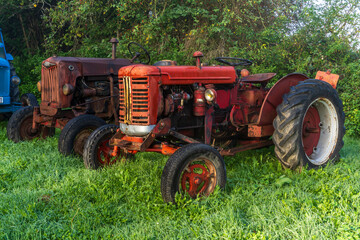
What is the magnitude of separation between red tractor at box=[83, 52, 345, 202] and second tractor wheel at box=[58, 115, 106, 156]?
0.65 metres

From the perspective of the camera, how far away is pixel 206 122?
12.9ft

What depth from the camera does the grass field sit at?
8.38ft

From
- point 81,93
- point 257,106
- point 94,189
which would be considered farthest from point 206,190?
point 81,93

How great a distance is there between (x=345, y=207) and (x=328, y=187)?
1.91ft

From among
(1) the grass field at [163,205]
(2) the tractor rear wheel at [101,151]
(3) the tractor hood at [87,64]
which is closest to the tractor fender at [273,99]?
(1) the grass field at [163,205]

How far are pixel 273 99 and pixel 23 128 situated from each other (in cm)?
440

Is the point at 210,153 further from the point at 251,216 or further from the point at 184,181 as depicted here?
the point at 251,216

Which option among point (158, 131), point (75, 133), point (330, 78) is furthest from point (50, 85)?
point (330, 78)

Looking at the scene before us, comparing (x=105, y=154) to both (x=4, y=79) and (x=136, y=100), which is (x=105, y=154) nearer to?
(x=136, y=100)

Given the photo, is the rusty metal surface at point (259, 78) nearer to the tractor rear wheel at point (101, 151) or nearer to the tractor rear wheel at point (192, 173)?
the tractor rear wheel at point (192, 173)

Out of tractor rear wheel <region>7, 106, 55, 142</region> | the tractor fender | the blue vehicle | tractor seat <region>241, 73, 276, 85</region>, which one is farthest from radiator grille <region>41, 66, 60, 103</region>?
the tractor fender

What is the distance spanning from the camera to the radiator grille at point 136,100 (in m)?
3.49

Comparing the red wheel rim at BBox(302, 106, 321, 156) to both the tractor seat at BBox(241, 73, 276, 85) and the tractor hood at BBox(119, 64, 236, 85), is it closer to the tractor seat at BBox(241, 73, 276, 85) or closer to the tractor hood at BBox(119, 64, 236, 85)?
the tractor seat at BBox(241, 73, 276, 85)

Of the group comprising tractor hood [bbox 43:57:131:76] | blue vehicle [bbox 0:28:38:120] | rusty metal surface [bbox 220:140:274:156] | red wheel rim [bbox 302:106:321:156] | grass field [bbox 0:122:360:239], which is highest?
tractor hood [bbox 43:57:131:76]
